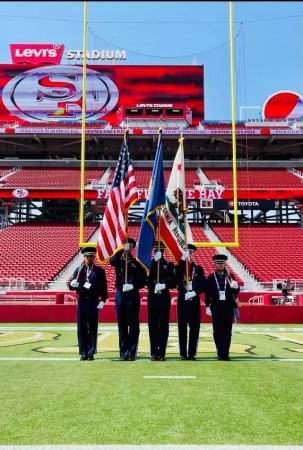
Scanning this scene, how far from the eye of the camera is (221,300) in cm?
618

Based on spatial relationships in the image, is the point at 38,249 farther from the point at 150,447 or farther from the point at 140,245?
the point at 150,447

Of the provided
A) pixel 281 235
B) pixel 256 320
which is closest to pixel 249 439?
pixel 256 320

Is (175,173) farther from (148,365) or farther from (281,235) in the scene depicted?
(281,235)

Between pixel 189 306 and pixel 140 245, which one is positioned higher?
pixel 140 245

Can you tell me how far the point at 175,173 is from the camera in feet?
22.1

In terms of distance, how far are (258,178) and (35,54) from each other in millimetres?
21136

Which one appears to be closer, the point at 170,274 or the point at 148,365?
the point at 148,365

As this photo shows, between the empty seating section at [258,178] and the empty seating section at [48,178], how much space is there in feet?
26.3

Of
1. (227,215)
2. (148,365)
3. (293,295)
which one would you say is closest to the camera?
(148,365)

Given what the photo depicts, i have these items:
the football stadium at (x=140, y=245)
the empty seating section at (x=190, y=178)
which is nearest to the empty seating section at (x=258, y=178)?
the football stadium at (x=140, y=245)

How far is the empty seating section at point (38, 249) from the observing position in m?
20.1

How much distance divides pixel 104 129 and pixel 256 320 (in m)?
20.8

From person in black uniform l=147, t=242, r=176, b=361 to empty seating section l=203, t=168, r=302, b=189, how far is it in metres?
21.4

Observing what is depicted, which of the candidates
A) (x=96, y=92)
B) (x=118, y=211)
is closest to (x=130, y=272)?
(x=118, y=211)
